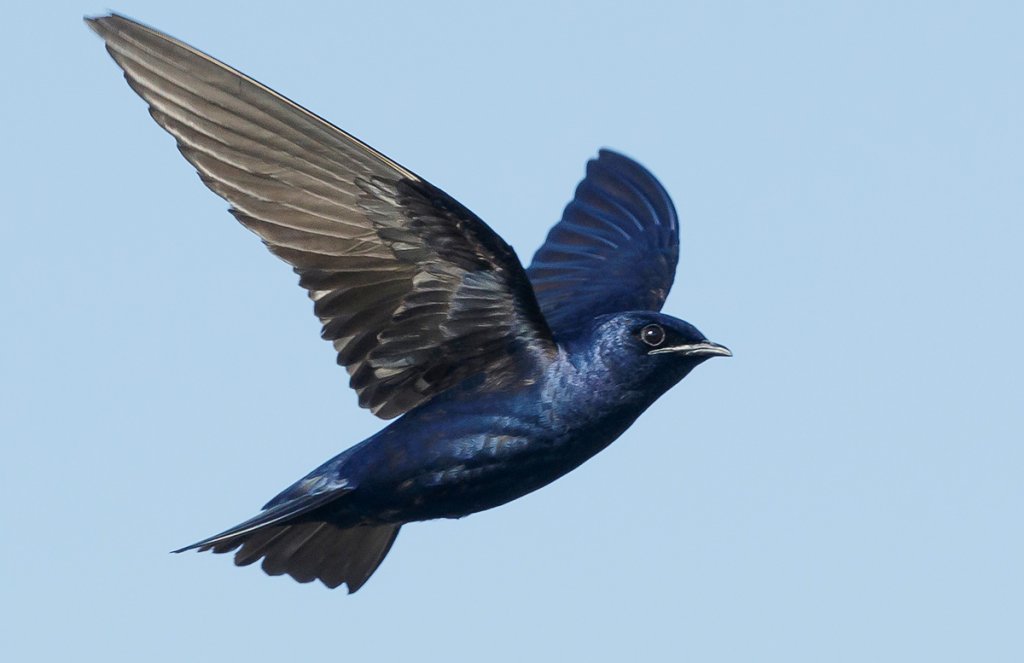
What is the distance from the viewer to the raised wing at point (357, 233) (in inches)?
329

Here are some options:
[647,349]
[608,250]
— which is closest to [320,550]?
[647,349]

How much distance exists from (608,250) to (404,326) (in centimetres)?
268

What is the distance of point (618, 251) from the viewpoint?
37.6 ft

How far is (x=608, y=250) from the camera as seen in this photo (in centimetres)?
1146

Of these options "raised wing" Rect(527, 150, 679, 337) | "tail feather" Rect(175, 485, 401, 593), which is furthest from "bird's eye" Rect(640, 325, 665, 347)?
"tail feather" Rect(175, 485, 401, 593)

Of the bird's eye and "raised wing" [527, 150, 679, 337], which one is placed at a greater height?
"raised wing" [527, 150, 679, 337]

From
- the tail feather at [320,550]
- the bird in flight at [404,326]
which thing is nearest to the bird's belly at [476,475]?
the bird in flight at [404,326]

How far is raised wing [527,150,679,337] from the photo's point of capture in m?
10.8

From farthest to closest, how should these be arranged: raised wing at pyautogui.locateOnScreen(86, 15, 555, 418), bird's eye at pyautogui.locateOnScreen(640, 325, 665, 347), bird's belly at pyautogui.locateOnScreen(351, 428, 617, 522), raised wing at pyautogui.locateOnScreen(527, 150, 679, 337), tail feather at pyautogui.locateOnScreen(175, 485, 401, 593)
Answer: raised wing at pyautogui.locateOnScreen(527, 150, 679, 337) < tail feather at pyautogui.locateOnScreen(175, 485, 401, 593) < bird's eye at pyautogui.locateOnScreen(640, 325, 665, 347) < bird's belly at pyautogui.locateOnScreen(351, 428, 617, 522) < raised wing at pyautogui.locateOnScreen(86, 15, 555, 418)

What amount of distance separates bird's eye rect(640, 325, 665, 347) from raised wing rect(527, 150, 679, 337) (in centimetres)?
122

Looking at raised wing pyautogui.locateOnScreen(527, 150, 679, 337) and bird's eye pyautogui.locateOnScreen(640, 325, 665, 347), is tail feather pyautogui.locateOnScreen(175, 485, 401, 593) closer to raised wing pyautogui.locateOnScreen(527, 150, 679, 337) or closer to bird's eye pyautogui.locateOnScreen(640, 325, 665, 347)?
raised wing pyautogui.locateOnScreen(527, 150, 679, 337)

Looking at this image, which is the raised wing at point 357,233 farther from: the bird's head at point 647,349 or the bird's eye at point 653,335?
the bird's eye at point 653,335

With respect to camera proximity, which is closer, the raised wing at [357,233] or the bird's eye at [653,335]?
the raised wing at [357,233]

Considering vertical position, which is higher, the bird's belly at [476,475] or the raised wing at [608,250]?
the raised wing at [608,250]
